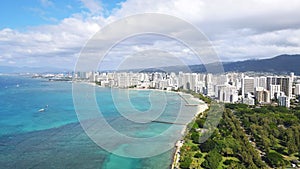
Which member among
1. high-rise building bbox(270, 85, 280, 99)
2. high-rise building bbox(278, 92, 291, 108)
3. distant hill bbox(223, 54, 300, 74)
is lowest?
high-rise building bbox(278, 92, 291, 108)

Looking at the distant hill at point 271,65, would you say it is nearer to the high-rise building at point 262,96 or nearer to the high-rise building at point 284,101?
the high-rise building at point 262,96

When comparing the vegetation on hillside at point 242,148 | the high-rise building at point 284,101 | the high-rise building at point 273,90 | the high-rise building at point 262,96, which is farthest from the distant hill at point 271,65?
the vegetation on hillside at point 242,148

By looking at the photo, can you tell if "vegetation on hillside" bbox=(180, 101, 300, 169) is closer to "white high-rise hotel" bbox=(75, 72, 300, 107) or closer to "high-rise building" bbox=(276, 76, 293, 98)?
"white high-rise hotel" bbox=(75, 72, 300, 107)

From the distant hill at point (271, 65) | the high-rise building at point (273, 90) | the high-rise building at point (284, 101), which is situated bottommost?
the high-rise building at point (284, 101)

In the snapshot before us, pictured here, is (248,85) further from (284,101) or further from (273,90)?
(284,101)

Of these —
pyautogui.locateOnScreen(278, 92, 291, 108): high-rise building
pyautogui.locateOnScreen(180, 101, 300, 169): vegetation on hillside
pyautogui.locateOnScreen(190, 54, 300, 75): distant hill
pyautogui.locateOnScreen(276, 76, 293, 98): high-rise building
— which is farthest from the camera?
pyautogui.locateOnScreen(190, 54, 300, 75): distant hill

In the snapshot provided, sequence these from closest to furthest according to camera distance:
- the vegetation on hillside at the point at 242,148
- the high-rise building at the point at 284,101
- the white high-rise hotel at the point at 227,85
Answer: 1. the vegetation on hillside at the point at 242,148
2. the high-rise building at the point at 284,101
3. the white high-rise hotel at the point at 227,85

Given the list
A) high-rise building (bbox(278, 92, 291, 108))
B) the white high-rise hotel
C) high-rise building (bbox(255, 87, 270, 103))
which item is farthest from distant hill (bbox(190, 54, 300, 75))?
high-rise building (bbox(278, 92, 291, 108))

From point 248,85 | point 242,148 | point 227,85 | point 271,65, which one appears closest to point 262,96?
point 227,85

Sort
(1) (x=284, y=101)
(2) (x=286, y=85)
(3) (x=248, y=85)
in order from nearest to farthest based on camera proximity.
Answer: (1) (x=284, y=101), (2) (x=286, y=85), (3) (x=248, y=85)

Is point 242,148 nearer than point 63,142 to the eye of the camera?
Yes

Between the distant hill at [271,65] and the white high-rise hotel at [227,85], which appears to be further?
the distant hill at [271,65]

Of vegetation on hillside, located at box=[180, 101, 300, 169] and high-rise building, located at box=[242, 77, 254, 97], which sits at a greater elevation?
high-rise building, located at box=[242, 77, 254, 97]
